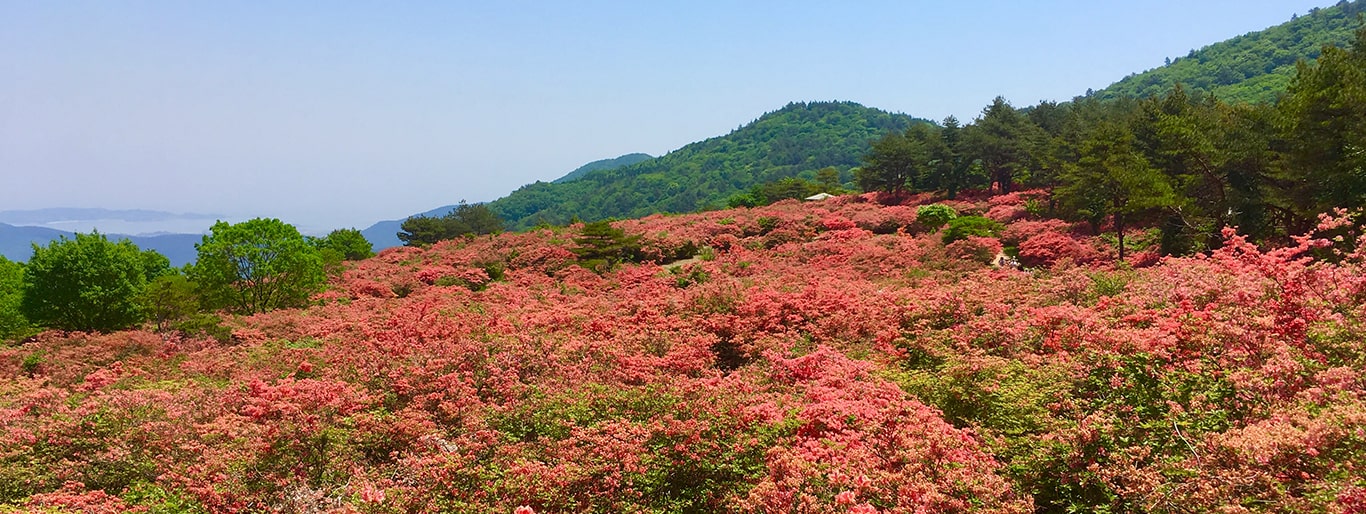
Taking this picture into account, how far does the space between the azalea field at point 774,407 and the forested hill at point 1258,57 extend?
121659 millimetres

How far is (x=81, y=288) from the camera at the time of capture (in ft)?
66.5

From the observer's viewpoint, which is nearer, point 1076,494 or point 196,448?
point 1076,494

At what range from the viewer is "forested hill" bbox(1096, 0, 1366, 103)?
365 ft

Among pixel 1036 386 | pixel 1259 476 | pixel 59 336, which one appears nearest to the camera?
pixel 1259 476

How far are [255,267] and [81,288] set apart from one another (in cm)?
486

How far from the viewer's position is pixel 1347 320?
690 cm

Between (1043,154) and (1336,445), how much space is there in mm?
36036

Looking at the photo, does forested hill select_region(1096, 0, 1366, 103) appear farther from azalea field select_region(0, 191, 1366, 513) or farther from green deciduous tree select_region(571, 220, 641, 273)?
azalea field select_region(0, 191, 1366, 513)

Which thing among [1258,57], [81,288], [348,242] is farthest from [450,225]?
[1258,57]

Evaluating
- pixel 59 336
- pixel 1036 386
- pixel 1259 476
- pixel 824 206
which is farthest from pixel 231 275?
pixel 824 206

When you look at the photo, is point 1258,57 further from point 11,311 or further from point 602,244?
point 11,311

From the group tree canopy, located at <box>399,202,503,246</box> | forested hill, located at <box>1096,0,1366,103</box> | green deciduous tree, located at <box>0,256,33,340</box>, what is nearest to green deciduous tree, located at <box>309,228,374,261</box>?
tree canopy, located at <box>399,202,503,246</box>

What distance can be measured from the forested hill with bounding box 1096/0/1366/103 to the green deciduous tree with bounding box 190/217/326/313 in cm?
12514

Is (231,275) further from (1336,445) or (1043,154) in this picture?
(1043,154)
